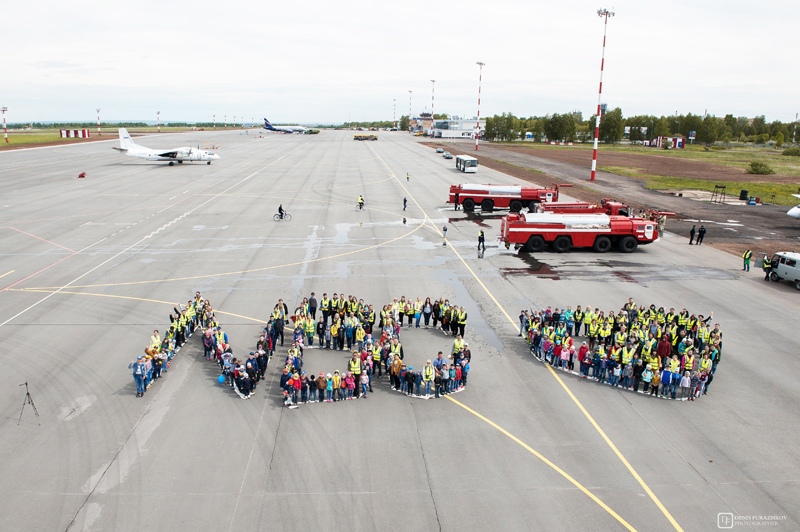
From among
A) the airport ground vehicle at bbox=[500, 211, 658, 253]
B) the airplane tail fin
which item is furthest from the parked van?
the airplane tail fin

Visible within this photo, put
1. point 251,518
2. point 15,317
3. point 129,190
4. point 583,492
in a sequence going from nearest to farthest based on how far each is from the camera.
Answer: point 251,518
point 583,492
point 15,317
point 129,190

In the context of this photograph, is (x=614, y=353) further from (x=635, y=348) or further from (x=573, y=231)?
(x=573, y=231)

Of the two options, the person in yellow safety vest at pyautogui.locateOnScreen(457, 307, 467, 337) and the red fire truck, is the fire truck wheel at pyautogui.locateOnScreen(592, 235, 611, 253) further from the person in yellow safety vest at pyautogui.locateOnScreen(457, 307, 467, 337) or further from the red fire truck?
the person in yellow safety vest at pyautogui.locateOnScreen(457, 307, 467, 337)

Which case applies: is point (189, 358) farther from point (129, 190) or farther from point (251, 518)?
point (129, 190)

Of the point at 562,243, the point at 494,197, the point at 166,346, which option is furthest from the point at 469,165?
the point at 166,346

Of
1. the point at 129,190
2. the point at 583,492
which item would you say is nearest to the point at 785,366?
the point at 583,492

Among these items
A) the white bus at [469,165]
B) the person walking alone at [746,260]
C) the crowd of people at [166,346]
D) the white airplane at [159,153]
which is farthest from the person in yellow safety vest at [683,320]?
the white airplane at [159,153]

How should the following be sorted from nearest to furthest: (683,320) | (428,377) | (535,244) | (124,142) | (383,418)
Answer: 1. (383,418)
2. (428,377)
3. (683,320)
4. (535,244)
5. (124,142)
